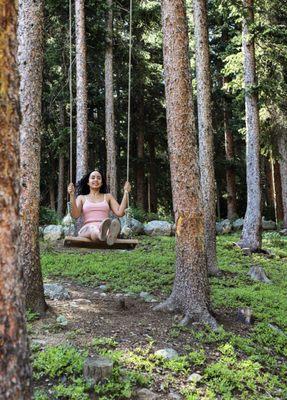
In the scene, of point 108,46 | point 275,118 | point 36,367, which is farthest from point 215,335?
point 108,46

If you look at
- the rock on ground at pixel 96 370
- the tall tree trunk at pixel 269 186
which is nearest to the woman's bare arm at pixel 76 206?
the rock on ground at pixel 96 370

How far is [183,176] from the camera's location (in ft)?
20.1

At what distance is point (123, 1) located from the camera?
56.0 feet

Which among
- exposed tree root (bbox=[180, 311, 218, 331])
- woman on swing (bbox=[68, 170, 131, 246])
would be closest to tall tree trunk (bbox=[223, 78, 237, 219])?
woman on swing (bbox=[68, 170, 131, 246])

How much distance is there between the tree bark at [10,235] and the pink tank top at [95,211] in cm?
492

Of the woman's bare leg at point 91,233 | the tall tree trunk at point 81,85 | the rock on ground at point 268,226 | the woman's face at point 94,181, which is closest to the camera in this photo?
the woman's bare leg at point 91,233

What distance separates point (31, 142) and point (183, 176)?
2094mm

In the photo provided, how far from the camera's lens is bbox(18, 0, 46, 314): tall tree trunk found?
5598mm

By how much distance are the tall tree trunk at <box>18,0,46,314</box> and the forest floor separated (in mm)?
462

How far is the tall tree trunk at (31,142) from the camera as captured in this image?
18.4ft

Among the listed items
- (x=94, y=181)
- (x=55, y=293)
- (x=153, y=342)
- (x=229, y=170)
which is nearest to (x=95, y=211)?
(x=94, y=181)

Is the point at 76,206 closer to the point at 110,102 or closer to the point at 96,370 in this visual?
the point at 96,370

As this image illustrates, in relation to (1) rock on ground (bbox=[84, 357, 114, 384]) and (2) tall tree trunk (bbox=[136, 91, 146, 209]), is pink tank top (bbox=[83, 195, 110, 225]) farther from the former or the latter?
(2) tall tree trunk (bbox=[136, 91, 146, 209])

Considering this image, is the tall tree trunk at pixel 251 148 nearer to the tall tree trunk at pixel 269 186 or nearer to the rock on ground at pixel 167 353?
the rock on ground at pixel 167 353
